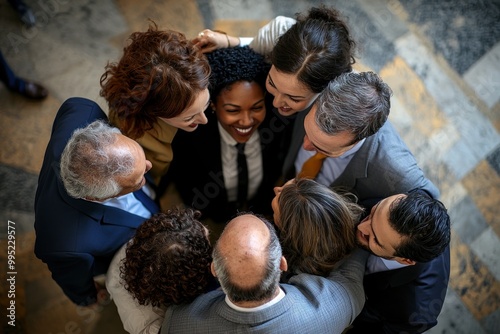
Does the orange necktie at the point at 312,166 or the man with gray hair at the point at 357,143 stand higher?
the man with gray hair at the point at 357,143

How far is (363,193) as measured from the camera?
2258 millimetres

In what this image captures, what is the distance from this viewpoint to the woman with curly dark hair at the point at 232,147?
2.18 m

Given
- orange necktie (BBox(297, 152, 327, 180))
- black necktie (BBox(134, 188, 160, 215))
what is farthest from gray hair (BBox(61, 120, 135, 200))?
orange necktie (BBox(297, 152, 327, 180))

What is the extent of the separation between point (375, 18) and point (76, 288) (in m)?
3.09

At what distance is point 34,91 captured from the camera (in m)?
3.20

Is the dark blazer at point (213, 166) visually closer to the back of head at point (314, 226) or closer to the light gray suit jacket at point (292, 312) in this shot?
the back of head at point (314, 226)

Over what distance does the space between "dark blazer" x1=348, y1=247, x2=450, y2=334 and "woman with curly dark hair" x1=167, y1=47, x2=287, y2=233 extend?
956 millimetres

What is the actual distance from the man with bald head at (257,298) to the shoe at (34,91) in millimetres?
2220

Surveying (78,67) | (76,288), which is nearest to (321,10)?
(76,288)

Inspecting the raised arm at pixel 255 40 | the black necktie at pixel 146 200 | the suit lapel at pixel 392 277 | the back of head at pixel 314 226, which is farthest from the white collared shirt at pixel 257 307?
the raised arm at pixel 255 40

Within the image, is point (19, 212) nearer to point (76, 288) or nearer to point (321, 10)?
point (76, 288)

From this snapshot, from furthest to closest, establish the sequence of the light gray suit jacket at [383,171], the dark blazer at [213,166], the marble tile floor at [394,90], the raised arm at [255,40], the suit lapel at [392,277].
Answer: the marble tile floor at [394,90], the dark blazer at [213,166], the raised arm at [255,40], the light gray suit jacket at [383,171], the suit lapel at [392,277]

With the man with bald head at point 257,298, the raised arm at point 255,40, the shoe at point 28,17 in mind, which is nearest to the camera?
the man with bald head at point 257,298

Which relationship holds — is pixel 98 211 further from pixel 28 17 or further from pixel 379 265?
pixel 28 17
